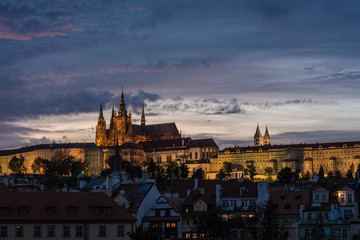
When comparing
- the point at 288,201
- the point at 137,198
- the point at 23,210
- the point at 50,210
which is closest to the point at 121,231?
the point at 50,210

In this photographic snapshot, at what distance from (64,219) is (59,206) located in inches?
73.2

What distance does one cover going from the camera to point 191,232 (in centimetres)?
7575

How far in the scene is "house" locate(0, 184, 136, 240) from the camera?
64438 millimetres

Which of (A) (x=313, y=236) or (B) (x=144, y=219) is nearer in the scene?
→ (A) (x=313, y=236)

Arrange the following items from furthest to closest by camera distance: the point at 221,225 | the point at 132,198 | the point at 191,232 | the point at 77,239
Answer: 1. the point at 132,198
2. the point at 191,232
3. the point at 221,225
4. the point at 77,239

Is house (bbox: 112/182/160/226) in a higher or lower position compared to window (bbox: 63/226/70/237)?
higher

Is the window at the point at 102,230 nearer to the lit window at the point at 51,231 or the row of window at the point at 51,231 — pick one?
the row of window at the point at 51,231

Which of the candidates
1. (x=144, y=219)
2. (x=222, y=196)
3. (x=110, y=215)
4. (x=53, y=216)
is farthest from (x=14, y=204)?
(x=222, y=196)

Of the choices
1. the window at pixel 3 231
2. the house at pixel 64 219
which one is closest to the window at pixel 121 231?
the house at pixel 64 219

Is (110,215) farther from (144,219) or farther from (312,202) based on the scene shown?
(312,202)

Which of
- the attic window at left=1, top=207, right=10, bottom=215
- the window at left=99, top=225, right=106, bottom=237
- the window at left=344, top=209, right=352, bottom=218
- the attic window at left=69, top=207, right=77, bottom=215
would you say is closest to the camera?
the window at left=99, top=225, right=106, bottom=237

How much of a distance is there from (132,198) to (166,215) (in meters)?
4.44

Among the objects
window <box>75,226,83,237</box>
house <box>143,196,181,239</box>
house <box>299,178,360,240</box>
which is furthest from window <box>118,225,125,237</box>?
house <box>299,178,360,240</box>

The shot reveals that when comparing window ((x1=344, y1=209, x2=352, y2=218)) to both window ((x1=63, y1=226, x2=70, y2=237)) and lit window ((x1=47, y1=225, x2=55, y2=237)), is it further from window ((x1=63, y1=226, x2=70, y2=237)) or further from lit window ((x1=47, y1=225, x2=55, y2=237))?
lit window ((x1=47, y1=225, x2=55, y2=237))
